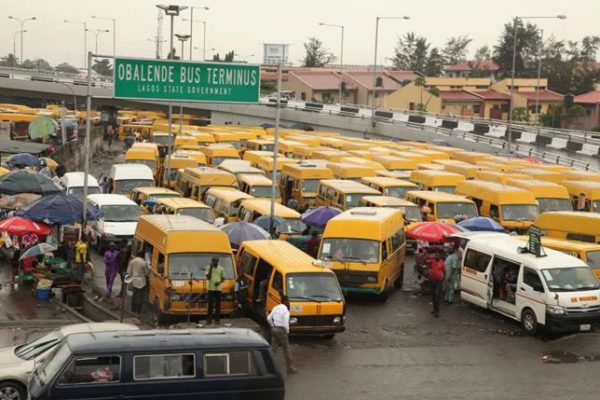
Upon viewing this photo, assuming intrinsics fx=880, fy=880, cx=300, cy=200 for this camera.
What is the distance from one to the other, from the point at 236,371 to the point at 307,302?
530 centimetres

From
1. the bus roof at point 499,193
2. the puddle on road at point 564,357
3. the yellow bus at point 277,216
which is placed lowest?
the puddle on road at point 564,357

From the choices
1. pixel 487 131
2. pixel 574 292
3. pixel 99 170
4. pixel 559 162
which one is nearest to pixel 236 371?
pixel 574 292

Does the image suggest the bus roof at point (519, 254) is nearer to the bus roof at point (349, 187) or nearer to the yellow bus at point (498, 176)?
the bus roof at point (349, 187)

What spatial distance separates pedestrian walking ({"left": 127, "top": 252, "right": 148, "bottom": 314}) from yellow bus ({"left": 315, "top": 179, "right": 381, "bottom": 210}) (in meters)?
12.1

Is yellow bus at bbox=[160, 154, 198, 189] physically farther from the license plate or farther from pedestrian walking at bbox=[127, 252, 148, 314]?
the license plate

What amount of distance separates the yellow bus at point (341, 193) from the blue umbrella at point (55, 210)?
10.4 metres

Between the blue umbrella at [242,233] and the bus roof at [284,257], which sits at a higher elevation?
the bus roof at [284,257]

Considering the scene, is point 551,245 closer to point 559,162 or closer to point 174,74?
point 174,74

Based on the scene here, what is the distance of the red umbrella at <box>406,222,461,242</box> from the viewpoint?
23.4 metres

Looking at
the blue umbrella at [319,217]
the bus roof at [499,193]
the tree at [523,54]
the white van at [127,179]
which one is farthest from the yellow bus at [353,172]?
the tree at [523,54]

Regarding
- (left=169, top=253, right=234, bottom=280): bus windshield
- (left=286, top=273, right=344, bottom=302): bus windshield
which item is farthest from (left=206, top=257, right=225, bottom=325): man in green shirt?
(left=286, top=273, right=344, bottom=302): bus windshield

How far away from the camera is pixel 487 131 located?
61.9 metres

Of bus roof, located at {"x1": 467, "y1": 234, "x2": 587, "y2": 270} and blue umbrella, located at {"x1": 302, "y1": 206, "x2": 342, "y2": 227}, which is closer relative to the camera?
bus roof, located at {"x1": 467, "y1": 234, "x2": 587, "y2": 270}

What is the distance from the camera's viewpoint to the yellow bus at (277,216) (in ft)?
83.4
